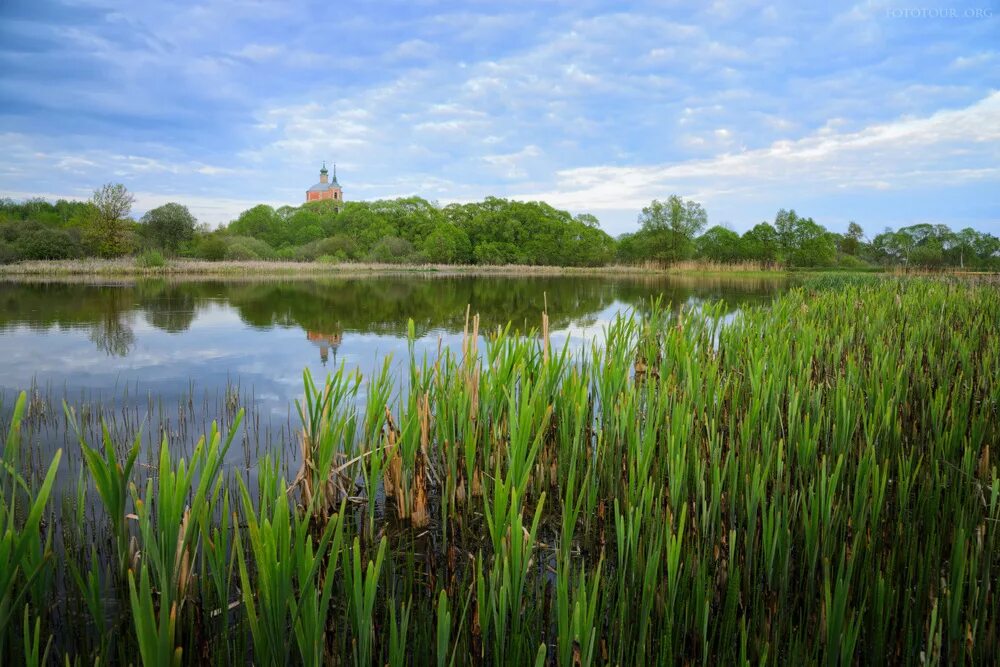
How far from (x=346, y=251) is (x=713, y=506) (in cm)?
4800

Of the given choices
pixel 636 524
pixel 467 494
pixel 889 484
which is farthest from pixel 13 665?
pixel 889 484

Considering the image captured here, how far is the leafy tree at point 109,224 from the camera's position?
101 ft

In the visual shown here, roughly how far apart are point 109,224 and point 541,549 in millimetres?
35766

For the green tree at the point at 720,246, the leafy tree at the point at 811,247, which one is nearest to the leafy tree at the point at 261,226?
the green tree at the point at 720,246

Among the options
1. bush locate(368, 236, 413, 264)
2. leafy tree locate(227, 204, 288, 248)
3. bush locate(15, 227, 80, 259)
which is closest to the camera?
bush locate(15, 227, 80, 259)

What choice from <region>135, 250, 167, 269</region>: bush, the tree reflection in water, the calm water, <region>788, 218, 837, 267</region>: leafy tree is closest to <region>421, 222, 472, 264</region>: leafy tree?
<region>135, 250, 167, 269</region>: bush

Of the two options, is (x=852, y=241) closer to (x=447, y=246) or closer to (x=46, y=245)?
→ (x=447, y=246)

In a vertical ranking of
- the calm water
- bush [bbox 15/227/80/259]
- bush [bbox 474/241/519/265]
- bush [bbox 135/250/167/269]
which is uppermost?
bush [bbox 474/241/519/265]

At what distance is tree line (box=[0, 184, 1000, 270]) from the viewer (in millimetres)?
31672

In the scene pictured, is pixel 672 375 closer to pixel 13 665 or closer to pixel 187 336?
pixel 13 665

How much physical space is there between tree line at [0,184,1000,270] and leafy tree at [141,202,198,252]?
0.06 meters

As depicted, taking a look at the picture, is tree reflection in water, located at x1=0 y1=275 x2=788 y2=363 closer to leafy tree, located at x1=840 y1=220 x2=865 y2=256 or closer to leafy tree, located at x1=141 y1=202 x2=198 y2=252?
leafy tree, located at x1=141 y1=202 x2=198 y2=252

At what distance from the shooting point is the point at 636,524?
175 cm

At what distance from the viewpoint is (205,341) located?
8.52m
